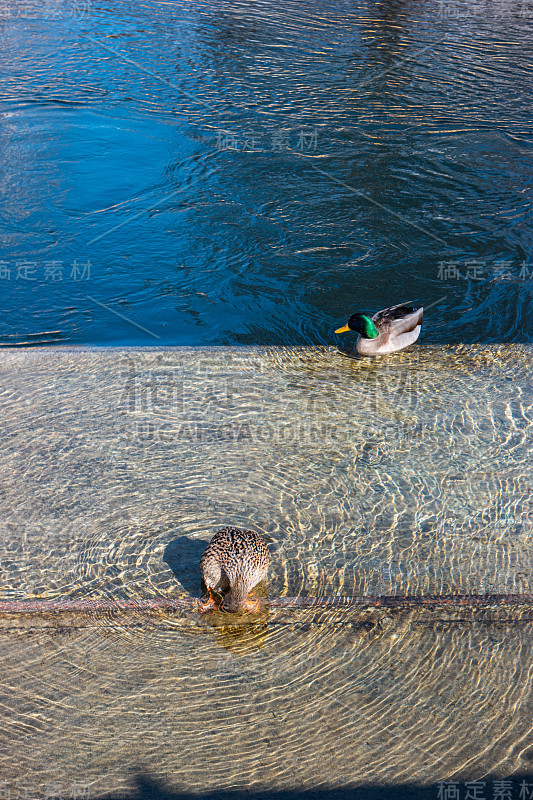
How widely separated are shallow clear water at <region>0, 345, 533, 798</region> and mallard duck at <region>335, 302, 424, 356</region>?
0.45 feet

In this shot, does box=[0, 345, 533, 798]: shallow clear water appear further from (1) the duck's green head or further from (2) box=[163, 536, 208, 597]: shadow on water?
(1) the duck's green head

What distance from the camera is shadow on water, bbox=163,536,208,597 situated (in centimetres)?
341

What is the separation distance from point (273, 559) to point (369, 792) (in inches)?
47.4

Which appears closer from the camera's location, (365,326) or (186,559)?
(186,559)

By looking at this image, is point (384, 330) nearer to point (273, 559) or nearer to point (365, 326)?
point (365, 326)

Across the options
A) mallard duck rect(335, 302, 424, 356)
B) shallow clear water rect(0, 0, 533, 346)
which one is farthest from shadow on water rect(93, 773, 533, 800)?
shallow clear water rect(0, 0, 533, 346)

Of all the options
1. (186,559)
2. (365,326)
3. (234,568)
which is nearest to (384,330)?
(365,326)

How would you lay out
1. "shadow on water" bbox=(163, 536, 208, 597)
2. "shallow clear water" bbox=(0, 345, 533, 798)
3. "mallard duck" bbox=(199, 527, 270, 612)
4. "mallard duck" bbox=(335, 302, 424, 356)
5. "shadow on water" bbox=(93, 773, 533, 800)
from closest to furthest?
1. "shadow on water" bbox=(93, 773, 533, 800)
2. "shallow clear water" bbox=(0, 345, 533, 798)
3. "mallard duck" bbox=(199, 527, 270, 612)
4. "shadow on water" bbox=(163, 536, 208, 597)
5. "mallard duck" bbox=(335, 302, 424, 356)

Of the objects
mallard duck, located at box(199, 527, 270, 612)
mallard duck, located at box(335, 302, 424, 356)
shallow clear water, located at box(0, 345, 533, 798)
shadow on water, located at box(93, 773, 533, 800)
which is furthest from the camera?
mallard duck, located at box(335, 302, 424, 356)

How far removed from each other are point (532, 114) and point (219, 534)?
361 inches

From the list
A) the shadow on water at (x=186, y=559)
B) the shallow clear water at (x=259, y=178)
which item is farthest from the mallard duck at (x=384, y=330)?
the shadow on water at (x=186, y=559)

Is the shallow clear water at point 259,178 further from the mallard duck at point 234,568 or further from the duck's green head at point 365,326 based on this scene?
the mallard duck at point 234,568

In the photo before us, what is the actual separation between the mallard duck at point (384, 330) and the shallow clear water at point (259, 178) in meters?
0.56

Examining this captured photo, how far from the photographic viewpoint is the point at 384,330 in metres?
5.22
